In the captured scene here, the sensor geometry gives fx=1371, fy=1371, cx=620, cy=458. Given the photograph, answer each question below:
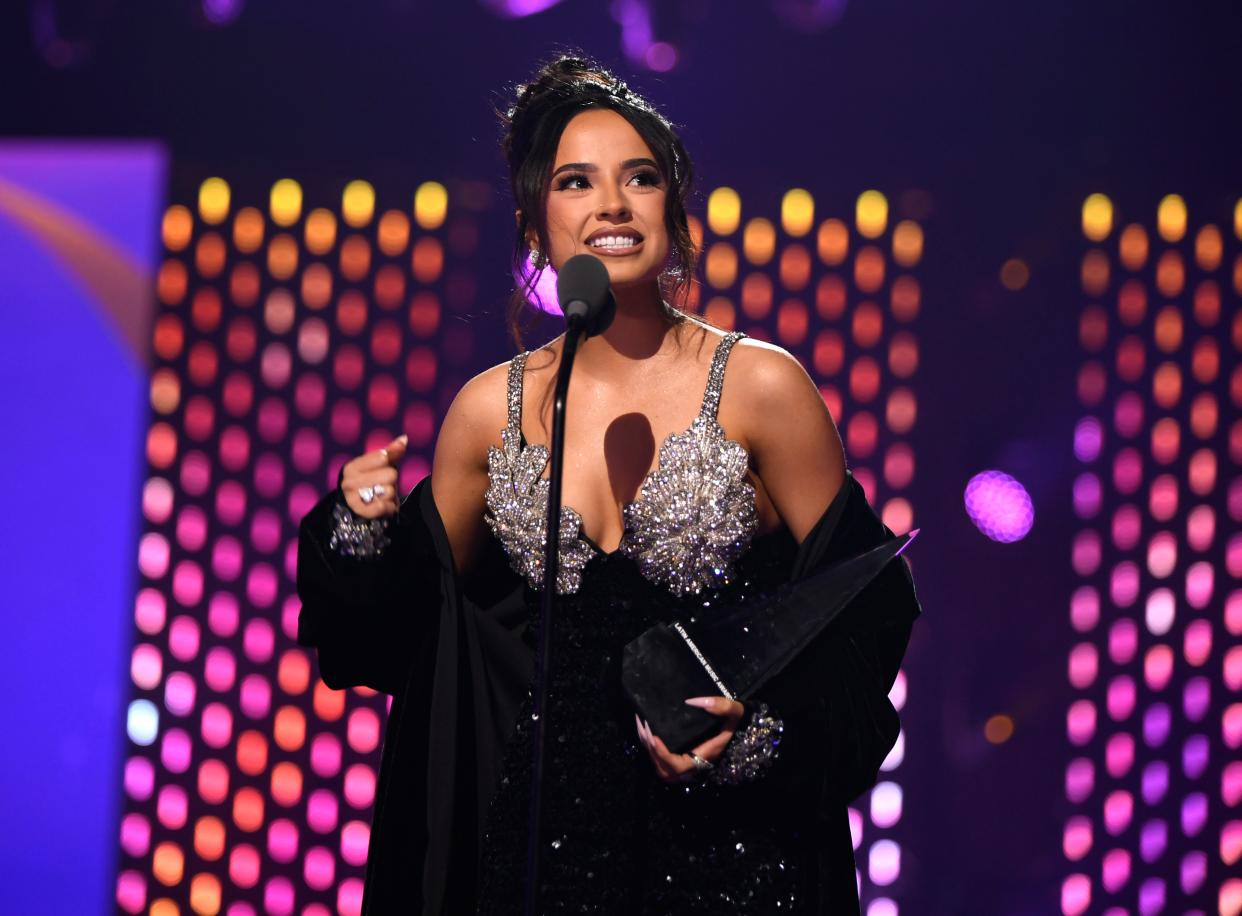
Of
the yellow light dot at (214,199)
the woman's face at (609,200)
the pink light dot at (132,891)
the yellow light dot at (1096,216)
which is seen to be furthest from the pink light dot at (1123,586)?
the pink light dot at (132,891)

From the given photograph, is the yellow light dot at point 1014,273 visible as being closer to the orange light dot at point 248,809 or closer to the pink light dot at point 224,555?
the pink light dot at point 224,555

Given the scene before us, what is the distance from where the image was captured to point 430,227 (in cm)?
266

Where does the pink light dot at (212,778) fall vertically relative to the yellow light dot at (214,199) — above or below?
below

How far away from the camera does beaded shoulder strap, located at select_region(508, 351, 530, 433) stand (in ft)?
5.43

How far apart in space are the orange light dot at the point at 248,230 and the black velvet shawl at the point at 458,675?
1170mm

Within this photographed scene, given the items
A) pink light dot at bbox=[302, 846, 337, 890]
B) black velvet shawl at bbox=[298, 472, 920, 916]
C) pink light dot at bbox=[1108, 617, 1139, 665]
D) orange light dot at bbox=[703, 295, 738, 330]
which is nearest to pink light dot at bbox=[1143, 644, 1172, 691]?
pink light dot at bbox=[1108, 617, 1139, 665]

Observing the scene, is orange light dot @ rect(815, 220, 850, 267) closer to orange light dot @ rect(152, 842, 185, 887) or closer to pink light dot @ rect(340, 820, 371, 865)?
pink light dot @ rect(340, 820, 371, 865)

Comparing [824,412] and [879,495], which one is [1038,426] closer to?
[879,495]

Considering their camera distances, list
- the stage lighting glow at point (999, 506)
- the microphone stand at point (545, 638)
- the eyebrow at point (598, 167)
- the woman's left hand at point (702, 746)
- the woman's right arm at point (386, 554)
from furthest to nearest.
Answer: the stage lighting glow at point (999, 506)
the eyebrow at point (598, 167)
the woman's right arm at point (386, 554)
the woman's left hand at point (702, 746)
the microphone stand at point (545, 638)

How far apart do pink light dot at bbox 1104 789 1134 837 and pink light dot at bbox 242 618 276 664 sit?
1.66m

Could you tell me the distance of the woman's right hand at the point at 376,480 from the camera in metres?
1.47

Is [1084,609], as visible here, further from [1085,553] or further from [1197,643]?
[1197,643]

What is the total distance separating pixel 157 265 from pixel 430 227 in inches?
21.7

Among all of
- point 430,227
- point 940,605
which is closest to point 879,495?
point 940,605
